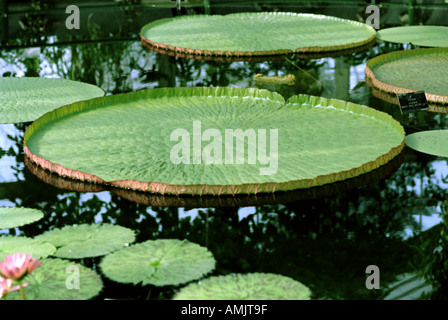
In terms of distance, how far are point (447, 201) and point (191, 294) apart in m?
1.07

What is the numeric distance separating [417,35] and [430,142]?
2204 mm

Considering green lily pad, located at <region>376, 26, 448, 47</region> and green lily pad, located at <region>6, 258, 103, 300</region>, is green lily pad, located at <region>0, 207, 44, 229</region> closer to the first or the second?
green lily pad, located at <region>6, 258, 103, 300</region>

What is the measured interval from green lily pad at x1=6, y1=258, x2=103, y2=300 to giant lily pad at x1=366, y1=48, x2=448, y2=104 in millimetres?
2139

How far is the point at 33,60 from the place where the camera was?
15.2 ft

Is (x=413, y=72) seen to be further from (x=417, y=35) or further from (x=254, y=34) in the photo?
(x=254, y=34)

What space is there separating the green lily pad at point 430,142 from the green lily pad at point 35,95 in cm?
153

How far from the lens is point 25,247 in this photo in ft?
7.29

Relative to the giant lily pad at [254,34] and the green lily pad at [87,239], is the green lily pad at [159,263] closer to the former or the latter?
the green lily pad at [87,239]

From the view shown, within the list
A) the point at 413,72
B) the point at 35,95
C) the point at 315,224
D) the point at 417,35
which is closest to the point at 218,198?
the point at 315,224

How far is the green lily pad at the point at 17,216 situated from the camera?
2.39m

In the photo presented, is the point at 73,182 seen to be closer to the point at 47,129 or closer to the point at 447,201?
the point at 47,129

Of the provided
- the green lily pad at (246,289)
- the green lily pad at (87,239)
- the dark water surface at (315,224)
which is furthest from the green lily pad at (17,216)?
the green lily pad at (246,289)

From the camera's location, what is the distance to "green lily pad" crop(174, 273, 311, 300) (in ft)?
6.29
